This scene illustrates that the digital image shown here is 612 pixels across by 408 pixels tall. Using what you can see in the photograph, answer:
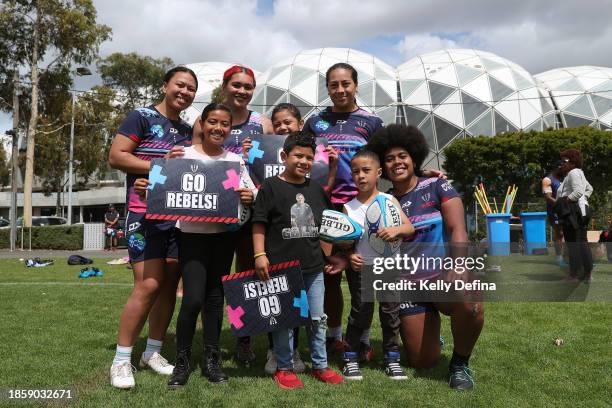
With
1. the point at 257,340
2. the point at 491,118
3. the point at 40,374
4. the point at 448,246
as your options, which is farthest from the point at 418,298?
the point at 491,118

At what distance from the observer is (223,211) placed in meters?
3.35

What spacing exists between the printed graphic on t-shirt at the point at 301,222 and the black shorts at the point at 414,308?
3.11 ft

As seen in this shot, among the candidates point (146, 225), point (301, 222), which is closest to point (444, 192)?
point (301, 222)

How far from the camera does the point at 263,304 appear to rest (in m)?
3.46

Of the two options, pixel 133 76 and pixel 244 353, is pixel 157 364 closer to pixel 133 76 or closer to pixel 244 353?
pixel 244 353

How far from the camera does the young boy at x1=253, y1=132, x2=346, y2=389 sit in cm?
339

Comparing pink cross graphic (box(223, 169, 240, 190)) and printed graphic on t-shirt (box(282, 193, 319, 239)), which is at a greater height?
pink cross graphic (box(223, 169, 240, 190))

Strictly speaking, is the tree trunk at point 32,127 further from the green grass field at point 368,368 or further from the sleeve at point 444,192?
the sleeve at point 444,192

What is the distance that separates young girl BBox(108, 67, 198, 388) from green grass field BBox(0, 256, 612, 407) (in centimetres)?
36

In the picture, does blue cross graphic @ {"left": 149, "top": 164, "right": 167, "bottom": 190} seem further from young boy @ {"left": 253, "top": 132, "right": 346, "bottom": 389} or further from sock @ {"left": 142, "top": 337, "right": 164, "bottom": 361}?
sock @ {"left": 142, "top": 337, "right": 164, "bottom": 361}

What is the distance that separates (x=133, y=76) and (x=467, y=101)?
22.9m

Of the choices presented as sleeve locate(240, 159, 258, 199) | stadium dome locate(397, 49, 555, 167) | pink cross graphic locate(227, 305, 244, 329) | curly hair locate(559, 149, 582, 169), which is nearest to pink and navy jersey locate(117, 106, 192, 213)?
sleeve locate(240, 159, 258, 199)

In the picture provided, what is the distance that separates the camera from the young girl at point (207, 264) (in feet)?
11.2

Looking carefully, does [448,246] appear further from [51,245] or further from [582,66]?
[582,66]
